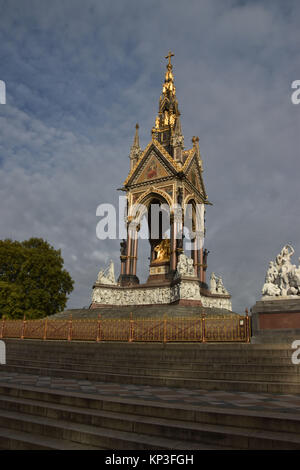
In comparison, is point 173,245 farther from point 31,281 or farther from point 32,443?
point 32,443

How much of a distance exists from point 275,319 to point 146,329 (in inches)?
213

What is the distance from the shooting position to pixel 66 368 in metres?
11.6

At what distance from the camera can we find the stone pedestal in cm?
1086

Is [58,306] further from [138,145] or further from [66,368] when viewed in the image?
[66,368]

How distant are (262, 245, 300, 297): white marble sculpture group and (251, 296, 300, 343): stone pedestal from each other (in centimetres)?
34

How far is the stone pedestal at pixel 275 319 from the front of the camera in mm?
10859

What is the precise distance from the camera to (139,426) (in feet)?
16.1

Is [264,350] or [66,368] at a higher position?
[264,350]

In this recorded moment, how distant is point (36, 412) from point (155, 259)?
1043 inches

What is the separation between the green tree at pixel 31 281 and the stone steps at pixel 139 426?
2754 cm

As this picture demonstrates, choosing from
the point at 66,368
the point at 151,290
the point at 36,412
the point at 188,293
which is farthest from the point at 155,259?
the point at 36,412

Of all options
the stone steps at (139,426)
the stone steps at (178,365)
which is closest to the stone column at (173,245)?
the stone steps at (178,365)

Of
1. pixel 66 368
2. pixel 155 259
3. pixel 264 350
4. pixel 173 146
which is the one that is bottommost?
pixel 66 368

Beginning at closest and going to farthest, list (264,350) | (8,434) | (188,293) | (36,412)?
(8,434) → (36,412) → (264,350) → (188,293)
